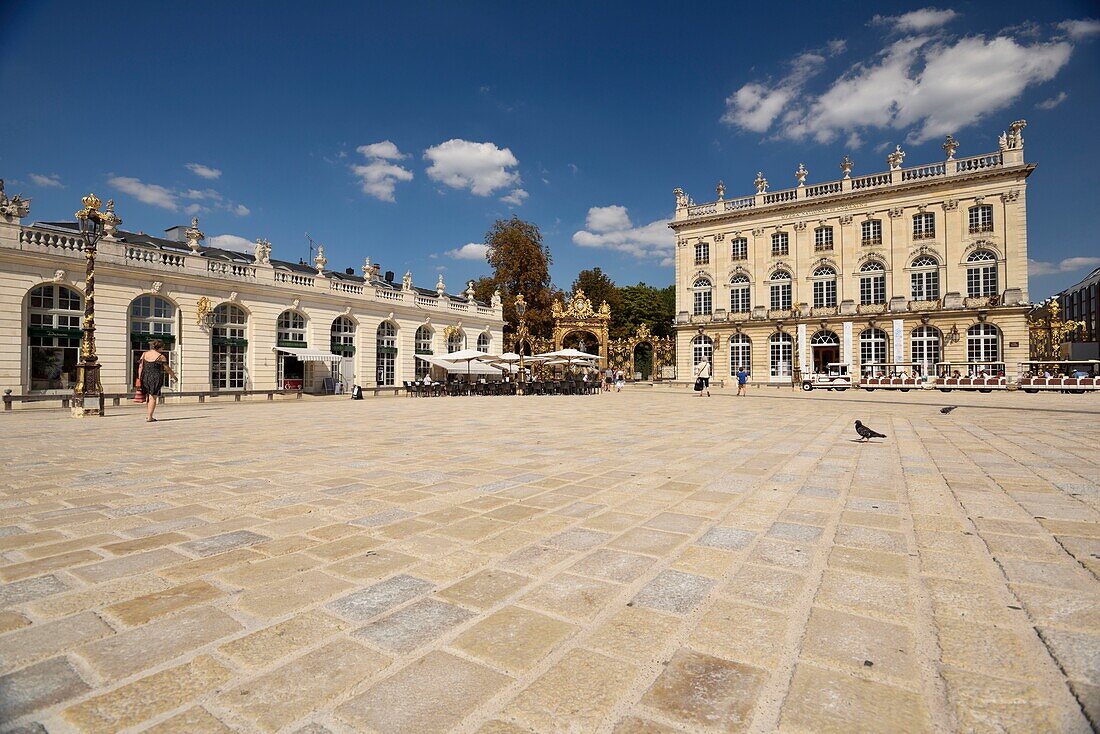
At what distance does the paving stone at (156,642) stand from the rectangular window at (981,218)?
145 feet

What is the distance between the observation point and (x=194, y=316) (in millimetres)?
21672

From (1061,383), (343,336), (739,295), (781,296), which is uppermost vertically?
(739,295)

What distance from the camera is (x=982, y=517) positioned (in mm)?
3848

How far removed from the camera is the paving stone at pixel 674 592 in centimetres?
242

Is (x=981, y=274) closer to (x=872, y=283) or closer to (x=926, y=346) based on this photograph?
(x=926, y=346)

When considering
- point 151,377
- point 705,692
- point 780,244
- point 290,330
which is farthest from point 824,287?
point 705,692

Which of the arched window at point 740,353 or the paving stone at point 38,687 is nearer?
the paving stone at point 38,687

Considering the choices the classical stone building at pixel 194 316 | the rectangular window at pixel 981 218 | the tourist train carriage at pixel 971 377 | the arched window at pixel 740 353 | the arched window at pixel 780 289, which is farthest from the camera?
the arched window at pixel 740 353

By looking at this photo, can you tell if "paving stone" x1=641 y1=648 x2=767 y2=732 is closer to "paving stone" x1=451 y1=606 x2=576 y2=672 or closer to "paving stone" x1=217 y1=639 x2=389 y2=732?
"paving stone" x1=451 y1=606 x2=576 y2=672

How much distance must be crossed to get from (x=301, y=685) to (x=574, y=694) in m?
0.97

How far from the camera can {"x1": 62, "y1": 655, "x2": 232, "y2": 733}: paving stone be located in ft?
5.24

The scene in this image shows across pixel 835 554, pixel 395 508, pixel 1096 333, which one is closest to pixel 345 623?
pixel 395 508

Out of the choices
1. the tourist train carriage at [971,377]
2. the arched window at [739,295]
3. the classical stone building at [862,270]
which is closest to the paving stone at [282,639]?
Answer: the tourist train carriage at [971,377]

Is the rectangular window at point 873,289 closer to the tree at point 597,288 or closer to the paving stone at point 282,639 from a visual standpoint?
the tree at point 597,288
